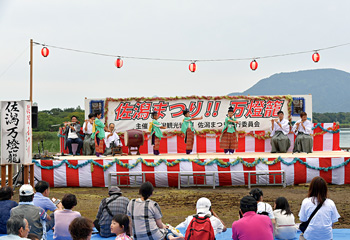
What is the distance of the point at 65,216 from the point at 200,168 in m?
6.01

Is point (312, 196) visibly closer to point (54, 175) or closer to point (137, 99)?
point (54, 175)

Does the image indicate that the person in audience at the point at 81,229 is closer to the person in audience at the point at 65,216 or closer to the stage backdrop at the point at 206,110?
the person in audience at the point at 65,216

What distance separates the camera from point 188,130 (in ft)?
42.3

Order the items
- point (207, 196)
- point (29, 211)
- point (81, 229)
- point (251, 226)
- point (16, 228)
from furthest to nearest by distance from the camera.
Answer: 1. point (207, 196)
2. point (29, 211)
3. point (251, 226)
4. point (16, 228)
5. point (81, 229)

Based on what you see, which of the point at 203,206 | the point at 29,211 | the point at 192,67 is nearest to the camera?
the point at 203,206

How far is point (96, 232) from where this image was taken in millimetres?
6367

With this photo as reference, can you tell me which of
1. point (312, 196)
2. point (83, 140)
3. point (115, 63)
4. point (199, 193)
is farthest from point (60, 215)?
point (115, 63)

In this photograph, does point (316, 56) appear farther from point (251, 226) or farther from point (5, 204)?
point (5, 204)

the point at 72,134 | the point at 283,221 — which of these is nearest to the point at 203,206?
the point at 283,221

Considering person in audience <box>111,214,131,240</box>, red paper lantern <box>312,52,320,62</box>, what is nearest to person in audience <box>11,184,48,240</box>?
person in audience <box>111,214,131,240</box>

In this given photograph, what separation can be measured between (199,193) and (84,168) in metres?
3.09

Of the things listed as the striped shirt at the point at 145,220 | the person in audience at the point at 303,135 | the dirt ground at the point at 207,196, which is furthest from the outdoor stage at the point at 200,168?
the striped shirt at the point at 145,220

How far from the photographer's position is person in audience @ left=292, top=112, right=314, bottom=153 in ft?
41.2

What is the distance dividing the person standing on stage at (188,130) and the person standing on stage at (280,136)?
2384 mm
